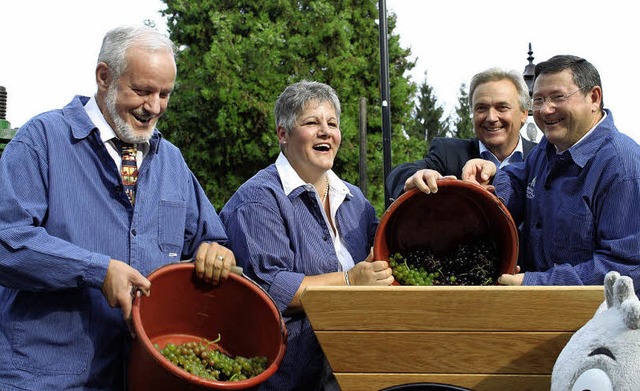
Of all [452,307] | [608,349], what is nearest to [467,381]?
[452,307]

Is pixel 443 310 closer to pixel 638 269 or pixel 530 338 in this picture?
pixel 530 338

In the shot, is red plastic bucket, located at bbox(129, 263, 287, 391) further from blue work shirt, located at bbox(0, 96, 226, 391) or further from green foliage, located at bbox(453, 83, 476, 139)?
green foliage, located at bbox(453, 83, 476, 139)

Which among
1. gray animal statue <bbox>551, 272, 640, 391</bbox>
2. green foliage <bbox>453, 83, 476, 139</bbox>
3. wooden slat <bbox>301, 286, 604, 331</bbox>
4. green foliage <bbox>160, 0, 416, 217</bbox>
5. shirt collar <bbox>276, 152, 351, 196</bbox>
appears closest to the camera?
gray animal statue <bbox>551, 272, 640, 391</bbox>

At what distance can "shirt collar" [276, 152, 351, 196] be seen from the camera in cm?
291

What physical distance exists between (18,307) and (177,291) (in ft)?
1.62

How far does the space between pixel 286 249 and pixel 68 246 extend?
833 millimetres

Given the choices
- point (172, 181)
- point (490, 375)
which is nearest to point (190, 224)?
point (172, 181)

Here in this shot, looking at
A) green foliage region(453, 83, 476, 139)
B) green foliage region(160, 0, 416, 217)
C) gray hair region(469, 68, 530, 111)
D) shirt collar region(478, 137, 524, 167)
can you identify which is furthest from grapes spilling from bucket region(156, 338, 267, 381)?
green foliage region(453, 83, 476, 139)

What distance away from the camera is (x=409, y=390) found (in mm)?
2197

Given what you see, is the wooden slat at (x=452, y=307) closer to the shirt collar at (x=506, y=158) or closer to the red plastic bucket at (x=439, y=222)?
the red plastic bucket at (x=439, y=222)

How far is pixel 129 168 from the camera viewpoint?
2.55 m

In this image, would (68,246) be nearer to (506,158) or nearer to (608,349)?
(608,349)

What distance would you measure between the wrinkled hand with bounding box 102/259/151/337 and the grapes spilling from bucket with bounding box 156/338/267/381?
0.16 metres

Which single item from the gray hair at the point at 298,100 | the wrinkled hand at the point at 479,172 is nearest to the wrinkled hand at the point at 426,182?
the wrinkled hand at the point at 479,172
